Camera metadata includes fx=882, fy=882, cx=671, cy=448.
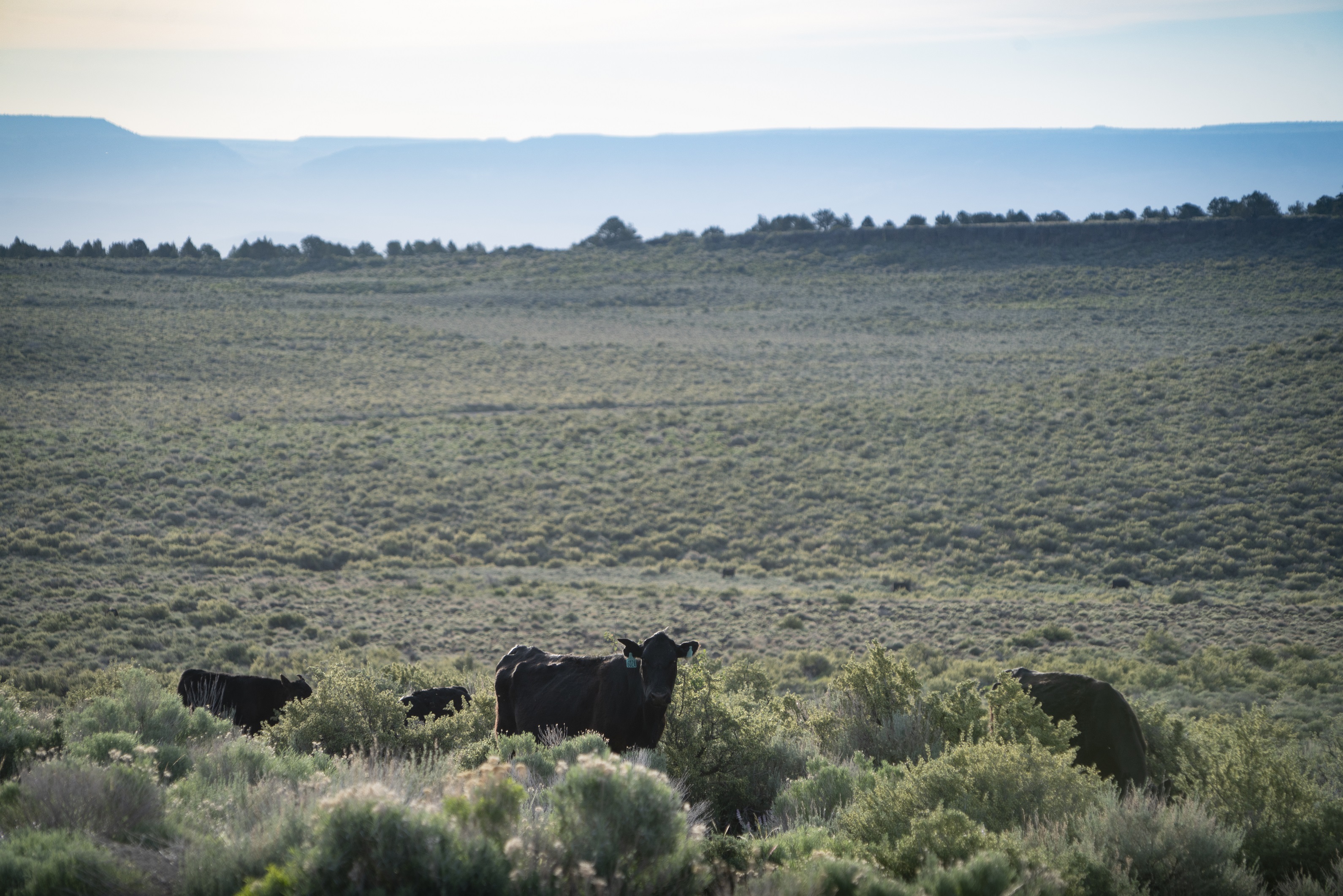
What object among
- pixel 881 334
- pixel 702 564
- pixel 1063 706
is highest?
pixel 881 334

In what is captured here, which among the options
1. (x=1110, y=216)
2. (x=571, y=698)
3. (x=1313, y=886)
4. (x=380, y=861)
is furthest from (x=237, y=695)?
(x=1110, y=216)

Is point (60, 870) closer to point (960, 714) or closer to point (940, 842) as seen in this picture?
point (940, 842)

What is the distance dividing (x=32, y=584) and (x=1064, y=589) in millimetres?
24336

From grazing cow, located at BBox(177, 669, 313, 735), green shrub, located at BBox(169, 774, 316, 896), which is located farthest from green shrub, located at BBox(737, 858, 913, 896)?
grazing cow, located at BBox(177, 669, 313, 735)

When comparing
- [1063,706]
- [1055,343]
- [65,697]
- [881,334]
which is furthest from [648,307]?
[1063,706]

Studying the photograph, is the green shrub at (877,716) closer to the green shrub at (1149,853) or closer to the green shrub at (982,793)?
the green shrub at (982,793)

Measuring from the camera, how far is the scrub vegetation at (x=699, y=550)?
5.04m

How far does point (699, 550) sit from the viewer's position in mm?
26797

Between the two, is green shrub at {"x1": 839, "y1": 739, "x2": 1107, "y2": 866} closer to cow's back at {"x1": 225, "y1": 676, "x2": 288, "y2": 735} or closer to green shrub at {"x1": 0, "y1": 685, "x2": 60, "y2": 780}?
green shrub at {"x1": 0, "y1": 685, "x2": 60, "y2": 780}

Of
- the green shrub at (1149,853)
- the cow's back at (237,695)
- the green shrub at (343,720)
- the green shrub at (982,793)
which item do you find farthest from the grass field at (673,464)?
the green shrub at (1149,853)

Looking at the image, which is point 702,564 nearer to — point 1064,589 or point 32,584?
point 1064,589

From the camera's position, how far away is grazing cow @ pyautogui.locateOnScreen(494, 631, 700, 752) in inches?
313

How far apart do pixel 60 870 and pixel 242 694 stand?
6764 millimetres

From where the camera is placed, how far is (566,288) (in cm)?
5919
